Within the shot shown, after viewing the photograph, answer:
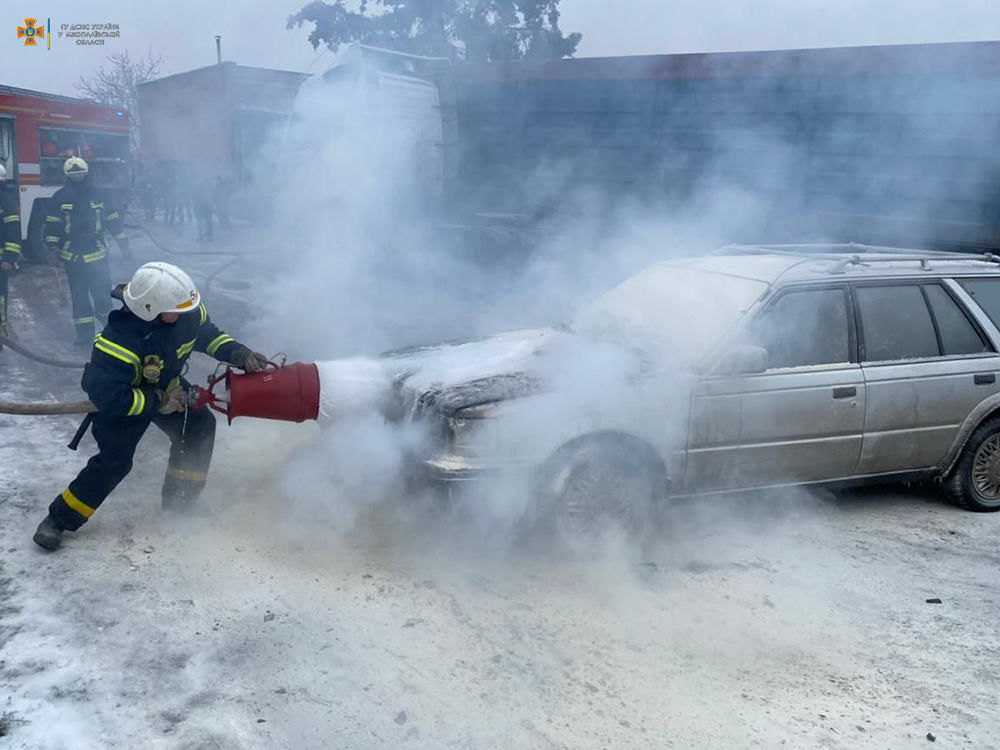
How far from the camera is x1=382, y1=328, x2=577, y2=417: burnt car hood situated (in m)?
3.81

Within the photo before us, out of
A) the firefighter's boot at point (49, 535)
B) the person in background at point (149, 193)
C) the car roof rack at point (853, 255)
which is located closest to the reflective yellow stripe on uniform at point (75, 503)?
the firefighter's boot at point (49, 535)

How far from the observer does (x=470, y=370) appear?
4.13m

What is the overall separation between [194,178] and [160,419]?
15.9 meters

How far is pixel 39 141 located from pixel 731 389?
12993 millimetres

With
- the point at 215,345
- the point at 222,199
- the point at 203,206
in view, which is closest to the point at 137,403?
the point at 215,345

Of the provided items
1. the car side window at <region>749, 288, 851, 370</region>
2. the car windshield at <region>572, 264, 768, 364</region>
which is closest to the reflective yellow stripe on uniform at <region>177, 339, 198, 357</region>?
the car windshield at <region>572, 264, 768, 364</region>

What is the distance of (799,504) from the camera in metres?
4.77

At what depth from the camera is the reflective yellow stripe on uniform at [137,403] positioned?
12.1ft

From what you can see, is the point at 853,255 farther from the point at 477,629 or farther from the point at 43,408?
the point at 43,408

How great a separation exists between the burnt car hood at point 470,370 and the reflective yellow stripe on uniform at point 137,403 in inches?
49.7

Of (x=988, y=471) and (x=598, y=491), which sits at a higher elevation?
(x=598, y=491)

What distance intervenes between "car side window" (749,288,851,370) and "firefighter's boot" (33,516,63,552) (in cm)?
364

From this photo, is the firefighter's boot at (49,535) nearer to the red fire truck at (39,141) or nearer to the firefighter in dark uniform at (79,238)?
the firefighter in dark uniform at (79,238)

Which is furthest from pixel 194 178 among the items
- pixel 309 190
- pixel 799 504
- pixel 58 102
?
pixel 799 504
